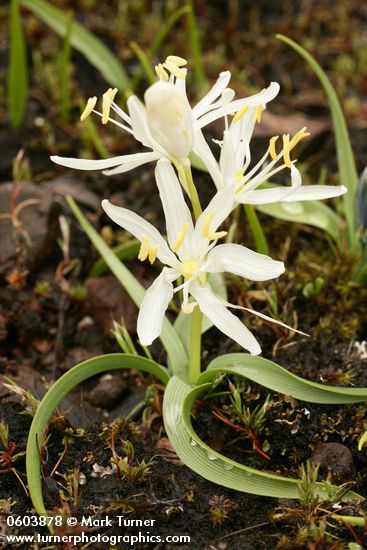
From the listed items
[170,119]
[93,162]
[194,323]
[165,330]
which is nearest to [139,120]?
[170,119]

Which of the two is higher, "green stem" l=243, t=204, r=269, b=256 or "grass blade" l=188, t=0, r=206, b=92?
→ "grass blade" l=188, t=0, r=206, b=92

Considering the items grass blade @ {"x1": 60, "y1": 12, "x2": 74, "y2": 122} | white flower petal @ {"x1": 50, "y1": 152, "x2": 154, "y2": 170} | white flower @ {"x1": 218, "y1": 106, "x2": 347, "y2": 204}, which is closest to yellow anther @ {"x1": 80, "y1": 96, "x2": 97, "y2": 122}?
white flower petal @ {"x1": 50, "y1": 152, "x2": 154, "y2": 170}

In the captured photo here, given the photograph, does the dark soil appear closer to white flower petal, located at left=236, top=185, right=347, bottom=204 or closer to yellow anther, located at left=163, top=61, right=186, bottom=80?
white flower petal, located at left=236, top=185, right=347, bottom=204

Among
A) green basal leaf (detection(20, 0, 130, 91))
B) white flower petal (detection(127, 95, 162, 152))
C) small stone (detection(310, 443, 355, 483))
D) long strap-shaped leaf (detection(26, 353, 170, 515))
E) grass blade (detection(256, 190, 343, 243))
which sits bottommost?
small stone (detection(310, 443, 355, 483))

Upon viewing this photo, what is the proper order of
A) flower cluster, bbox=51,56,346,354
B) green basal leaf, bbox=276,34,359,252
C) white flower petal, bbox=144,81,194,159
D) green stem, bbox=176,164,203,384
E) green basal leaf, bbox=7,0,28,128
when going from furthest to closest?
green basal leaf, bbox=7,0,28,128 → green basal leaf, bbox=276,34,359,252 → green stem, bbox=176,164,203,384 → flower cluster, bbox=51,56,346,354 → white flower petal, bbox=144,81,194,159

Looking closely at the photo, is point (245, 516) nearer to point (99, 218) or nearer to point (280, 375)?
point (280, 375)

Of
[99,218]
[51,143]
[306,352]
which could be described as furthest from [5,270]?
[306,352]

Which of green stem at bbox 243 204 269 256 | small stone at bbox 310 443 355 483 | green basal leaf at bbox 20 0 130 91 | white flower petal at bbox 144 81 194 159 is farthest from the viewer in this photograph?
green basal leaf at bbox 20 0 130 91
